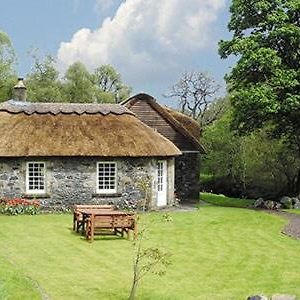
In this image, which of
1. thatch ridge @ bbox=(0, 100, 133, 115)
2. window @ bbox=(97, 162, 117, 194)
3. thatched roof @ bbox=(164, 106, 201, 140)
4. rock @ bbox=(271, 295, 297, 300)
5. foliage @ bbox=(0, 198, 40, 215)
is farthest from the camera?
thatched roof @ bbox=(164, 106, 201, 140)

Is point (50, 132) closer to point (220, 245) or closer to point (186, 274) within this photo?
point (220, 245)

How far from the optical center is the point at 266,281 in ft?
53.3

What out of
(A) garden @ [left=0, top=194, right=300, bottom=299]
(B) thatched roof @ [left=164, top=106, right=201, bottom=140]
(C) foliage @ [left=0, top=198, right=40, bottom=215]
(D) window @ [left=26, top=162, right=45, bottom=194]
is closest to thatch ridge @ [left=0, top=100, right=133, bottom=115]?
(D) window @ [left=26, top=162, right=45, bottom=194]

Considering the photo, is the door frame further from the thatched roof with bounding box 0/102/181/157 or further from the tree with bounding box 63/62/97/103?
the tree with bounding box 63/62/97/103

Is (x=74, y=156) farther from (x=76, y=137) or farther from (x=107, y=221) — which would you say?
(x=107, y=221)

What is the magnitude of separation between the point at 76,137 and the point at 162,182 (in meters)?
5.42

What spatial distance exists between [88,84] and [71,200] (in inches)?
1629

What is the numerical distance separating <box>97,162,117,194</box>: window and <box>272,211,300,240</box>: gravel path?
28.7 feet

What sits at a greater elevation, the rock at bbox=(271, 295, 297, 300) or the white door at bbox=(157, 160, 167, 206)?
the white door at bbox=(157, 160, 167, 206)

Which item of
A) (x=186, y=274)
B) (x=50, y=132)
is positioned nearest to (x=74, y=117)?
(x=50, y=132)

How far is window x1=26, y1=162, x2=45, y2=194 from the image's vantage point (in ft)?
97.3

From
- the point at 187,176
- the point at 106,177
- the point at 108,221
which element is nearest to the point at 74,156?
the point at 106,177

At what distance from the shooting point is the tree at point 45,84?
207 feet

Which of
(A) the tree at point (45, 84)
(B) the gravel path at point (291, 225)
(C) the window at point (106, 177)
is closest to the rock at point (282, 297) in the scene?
(B) the gravel path at point (291, 225)
